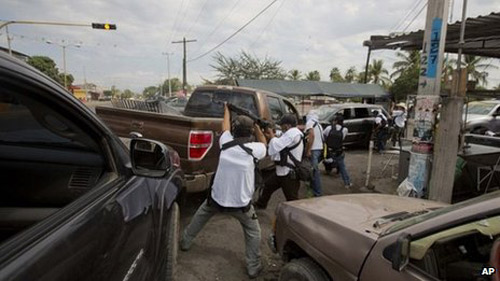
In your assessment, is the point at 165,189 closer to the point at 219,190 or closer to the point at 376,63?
the point at 219,190

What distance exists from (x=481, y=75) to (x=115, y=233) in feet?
133

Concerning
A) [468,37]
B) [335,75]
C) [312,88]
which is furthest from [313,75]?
[468,37]

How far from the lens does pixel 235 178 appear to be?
3.36 meters

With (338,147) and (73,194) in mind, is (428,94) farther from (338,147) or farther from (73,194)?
(73,194)

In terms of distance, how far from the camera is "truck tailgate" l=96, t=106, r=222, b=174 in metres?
4.18

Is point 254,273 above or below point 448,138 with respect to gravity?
below

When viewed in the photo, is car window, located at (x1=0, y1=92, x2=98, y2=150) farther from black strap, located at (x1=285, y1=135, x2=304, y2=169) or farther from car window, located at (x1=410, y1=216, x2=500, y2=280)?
black strap, located at (x1=285, y1=135, x2=304, y2=169)

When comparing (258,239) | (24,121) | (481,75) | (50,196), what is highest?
(481,75)

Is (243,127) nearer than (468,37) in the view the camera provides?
Yes

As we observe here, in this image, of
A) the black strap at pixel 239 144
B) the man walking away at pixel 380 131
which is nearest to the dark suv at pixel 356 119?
the man walking away at pixel 380 131

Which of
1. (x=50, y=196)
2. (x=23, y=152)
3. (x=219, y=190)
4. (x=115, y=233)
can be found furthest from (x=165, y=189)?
(x=219, y=190)

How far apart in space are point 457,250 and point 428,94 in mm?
3607

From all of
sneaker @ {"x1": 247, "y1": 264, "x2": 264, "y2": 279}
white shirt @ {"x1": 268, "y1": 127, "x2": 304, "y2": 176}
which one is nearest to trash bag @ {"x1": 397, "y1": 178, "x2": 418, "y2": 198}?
white shirt @ {"x1": 268, "y1": 127, "x2": 304, "y2": 176}

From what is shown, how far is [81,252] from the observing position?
110 centimetres
